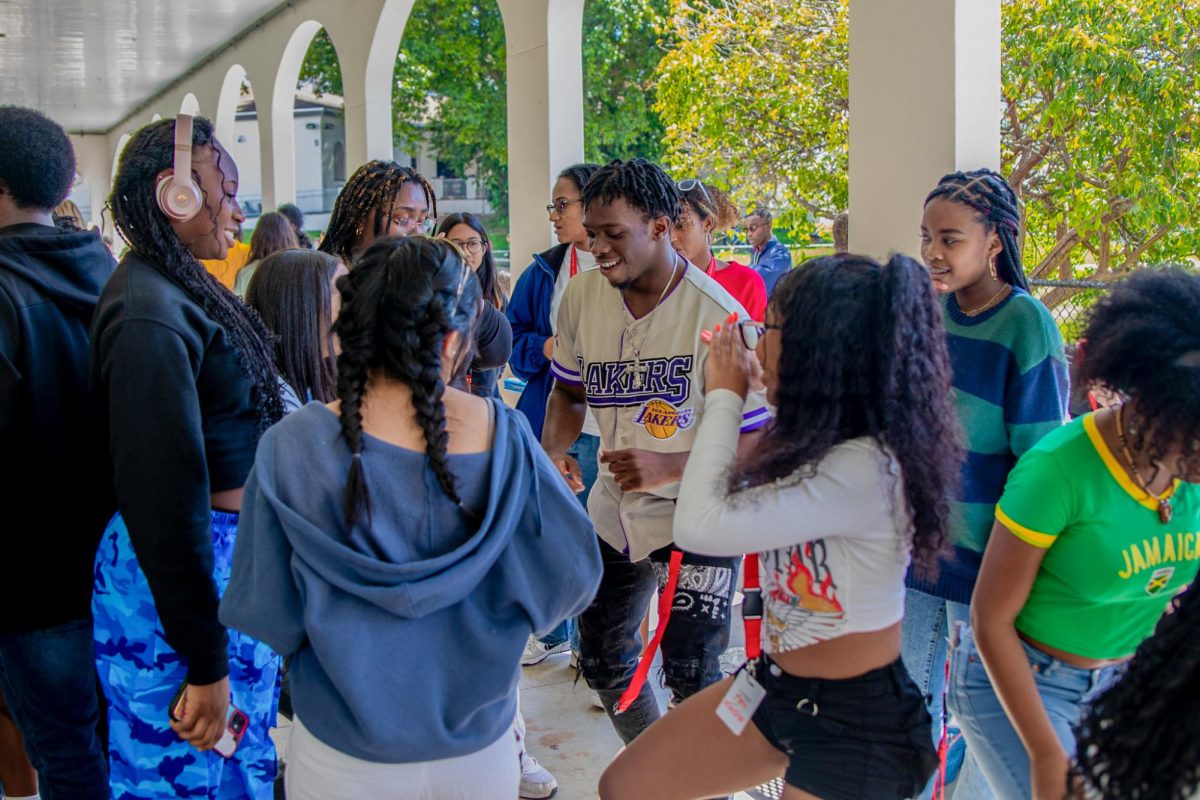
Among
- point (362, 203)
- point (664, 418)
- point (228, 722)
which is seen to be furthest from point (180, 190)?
point (664, 418)

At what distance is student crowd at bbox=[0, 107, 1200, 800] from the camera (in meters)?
1.75

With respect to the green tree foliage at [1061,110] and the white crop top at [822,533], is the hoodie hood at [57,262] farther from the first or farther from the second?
the green tree foliage at [1061,110]

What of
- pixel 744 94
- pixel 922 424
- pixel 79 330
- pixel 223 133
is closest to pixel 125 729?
pixel 79 330

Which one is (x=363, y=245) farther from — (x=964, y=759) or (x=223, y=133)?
(x=223, y=133)

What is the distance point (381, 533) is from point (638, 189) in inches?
61.8

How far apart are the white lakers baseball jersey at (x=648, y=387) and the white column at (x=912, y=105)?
0.73 metres

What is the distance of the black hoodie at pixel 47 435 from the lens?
236 cm

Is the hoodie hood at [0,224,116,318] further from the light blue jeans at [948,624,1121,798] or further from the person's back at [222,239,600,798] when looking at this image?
the light blue jeans at [948,624,1121,798]

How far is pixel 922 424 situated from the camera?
1999mm

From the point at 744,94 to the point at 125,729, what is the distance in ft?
29.8

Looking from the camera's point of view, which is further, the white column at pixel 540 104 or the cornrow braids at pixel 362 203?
the white column at pixel 540 104

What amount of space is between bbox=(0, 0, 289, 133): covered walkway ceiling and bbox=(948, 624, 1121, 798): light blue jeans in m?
11.5

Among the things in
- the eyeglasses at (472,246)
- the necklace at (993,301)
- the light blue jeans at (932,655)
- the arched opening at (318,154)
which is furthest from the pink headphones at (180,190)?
the arched opening at (318,154)

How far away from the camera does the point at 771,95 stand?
32.9 feet
